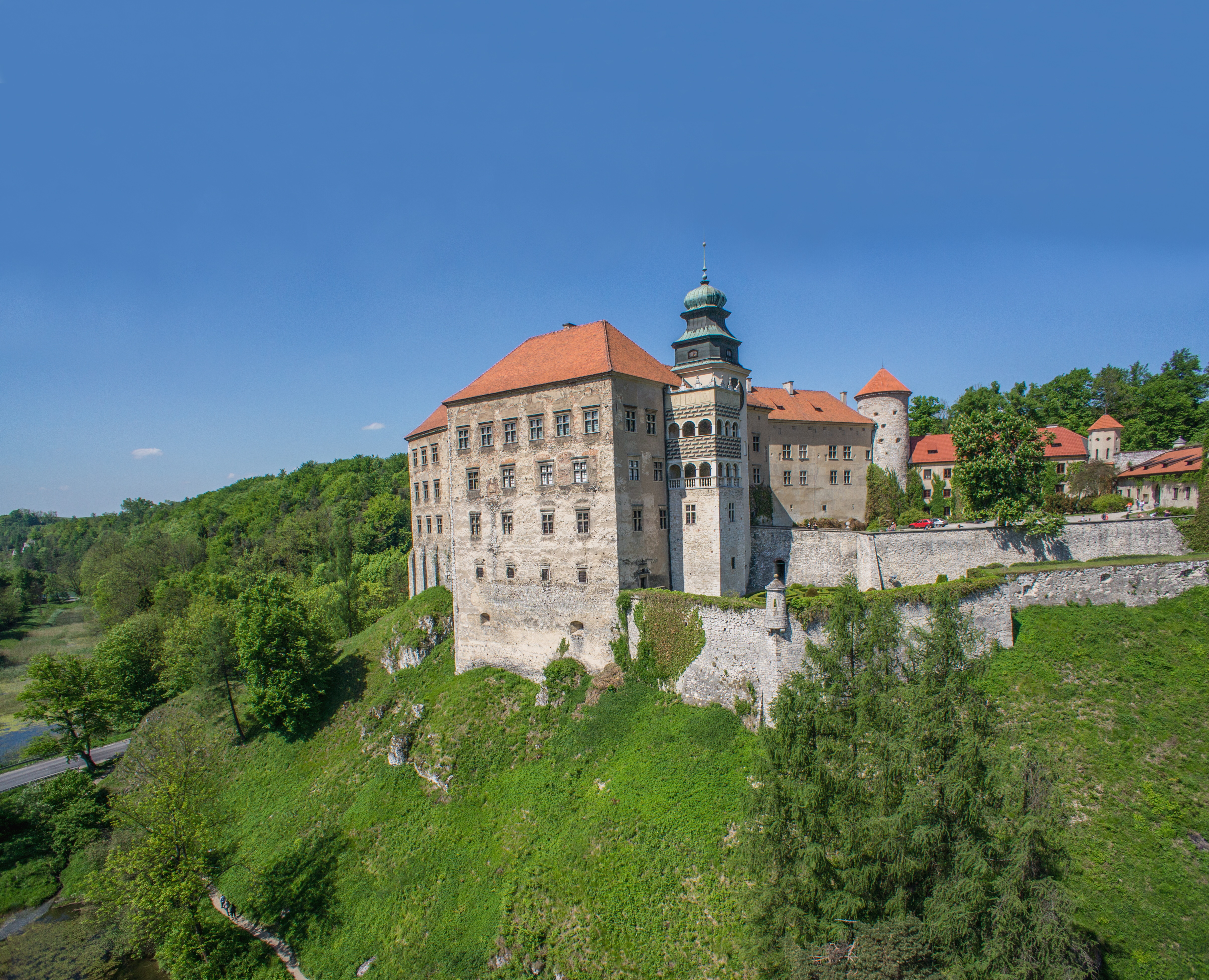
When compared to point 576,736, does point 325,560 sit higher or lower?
higher

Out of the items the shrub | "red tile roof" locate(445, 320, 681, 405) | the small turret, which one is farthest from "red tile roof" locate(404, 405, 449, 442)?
the shrub

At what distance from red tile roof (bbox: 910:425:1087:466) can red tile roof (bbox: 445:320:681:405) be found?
30102 millimetres

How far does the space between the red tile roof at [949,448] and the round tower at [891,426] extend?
21.0ft

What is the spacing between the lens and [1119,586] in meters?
25.2

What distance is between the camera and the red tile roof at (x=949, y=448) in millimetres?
48844

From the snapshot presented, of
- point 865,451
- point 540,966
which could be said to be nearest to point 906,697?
point 540,966

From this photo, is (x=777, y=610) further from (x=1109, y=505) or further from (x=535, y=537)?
(x=1109, y=505)

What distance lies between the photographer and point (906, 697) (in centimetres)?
1420

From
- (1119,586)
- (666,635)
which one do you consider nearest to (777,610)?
(666,635)

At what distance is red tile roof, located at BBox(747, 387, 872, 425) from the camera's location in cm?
4141

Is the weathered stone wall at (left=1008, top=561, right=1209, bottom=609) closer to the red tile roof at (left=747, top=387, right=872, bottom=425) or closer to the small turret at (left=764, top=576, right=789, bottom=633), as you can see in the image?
the small turret at (left=764, top=576, right=789, bottom=633)

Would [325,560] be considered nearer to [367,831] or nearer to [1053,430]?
[367,831]

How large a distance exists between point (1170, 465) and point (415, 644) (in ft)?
172

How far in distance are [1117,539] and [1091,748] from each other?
1579cm
